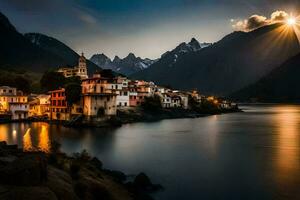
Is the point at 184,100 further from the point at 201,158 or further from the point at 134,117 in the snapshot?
the point at 201,158

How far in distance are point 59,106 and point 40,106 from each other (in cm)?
1222

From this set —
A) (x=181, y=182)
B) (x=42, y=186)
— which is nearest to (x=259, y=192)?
(x=181, y=182)

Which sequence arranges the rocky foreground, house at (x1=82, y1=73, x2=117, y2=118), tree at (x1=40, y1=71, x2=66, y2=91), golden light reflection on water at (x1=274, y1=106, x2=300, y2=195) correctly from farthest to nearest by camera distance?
tree at (x1=40, y1=71, x2=66, y2=91) → house at (x1=82, y1=73, x2=117, y2=118) → golden light reflection on water at (x1=274, y1=106, x2=300, y2=195) → the rocky foreground

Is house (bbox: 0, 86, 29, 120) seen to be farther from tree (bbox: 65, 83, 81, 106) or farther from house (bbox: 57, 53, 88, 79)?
house (bbox: 57, 53, 88, 79)

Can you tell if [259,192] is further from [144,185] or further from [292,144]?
[292,144]

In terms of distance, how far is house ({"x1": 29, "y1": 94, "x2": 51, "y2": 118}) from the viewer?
105025 mm

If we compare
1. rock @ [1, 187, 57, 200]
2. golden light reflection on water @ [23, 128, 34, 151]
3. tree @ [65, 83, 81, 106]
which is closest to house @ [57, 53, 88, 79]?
tree @ [65, 83, 81, 106]

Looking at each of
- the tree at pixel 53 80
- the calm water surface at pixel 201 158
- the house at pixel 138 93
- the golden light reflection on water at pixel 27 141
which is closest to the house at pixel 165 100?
the house at pixel 138 93

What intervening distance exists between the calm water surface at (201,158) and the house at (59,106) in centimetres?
2419

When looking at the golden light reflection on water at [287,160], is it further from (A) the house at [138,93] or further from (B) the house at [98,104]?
(A) the house at [138,93]

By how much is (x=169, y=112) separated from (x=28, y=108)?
175ft

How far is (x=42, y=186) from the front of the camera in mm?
15086

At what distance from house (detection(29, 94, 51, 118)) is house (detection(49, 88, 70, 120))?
2739mm

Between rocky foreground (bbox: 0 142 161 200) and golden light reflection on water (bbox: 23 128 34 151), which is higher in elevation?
rocky foreground (bbox: 0 142 161 200)
